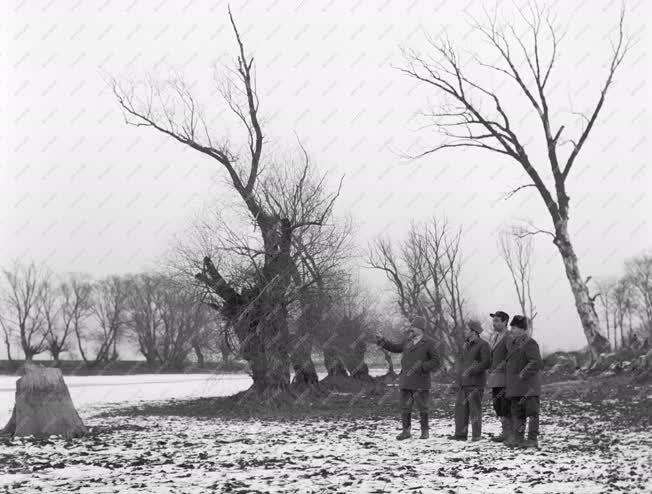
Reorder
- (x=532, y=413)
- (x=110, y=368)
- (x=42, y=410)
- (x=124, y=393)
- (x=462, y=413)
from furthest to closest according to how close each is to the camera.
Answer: (x=110, y=368) → (x=124, y=393) → (x=42, y=410) → (x=462, y=413) → (x=532, y=413)

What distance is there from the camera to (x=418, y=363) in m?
11.3

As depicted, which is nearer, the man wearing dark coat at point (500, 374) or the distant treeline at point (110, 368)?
the man wearing dark coat at point (500, 374)

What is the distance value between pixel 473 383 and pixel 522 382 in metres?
1.05

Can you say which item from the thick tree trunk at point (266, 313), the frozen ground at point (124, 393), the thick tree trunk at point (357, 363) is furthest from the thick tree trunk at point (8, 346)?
the thick tree trunk at point (266, 313)

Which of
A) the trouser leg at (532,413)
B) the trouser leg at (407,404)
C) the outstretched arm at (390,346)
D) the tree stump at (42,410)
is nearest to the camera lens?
the trouser leg at (532,413)

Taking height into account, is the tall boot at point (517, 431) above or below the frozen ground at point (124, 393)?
above

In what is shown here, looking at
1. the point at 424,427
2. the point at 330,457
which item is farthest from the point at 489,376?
the point at 330,457

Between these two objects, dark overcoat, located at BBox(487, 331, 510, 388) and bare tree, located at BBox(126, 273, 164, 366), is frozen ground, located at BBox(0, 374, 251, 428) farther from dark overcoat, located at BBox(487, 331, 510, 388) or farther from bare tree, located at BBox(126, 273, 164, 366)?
bare tree, located at BBox(126, 273, 164, 366)

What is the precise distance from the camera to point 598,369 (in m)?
22.9

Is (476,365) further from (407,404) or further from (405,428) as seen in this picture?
(405,428)

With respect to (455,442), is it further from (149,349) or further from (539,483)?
(149,349)

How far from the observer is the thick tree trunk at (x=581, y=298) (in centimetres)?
2362

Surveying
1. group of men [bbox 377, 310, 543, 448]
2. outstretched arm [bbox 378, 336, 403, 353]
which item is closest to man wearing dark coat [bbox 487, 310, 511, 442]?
group of men [bbox 377, 310, 543, 448]

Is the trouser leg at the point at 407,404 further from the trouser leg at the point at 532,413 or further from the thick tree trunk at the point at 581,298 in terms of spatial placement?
the thick tree trunk at the point at 581,298
